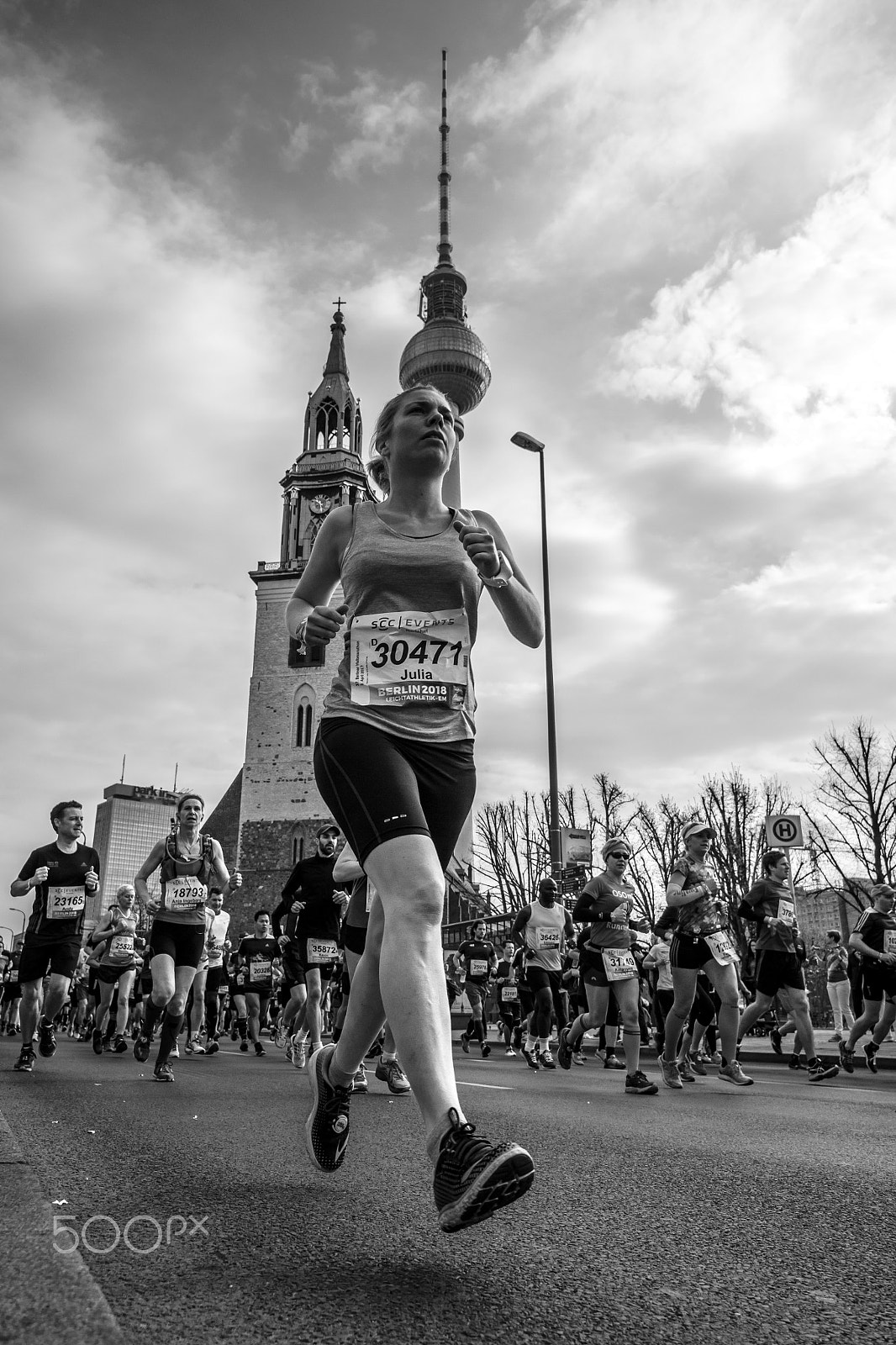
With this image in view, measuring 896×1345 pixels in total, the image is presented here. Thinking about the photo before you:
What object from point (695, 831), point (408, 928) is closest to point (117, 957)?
point (695, 831)

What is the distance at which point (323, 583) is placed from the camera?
3408mm

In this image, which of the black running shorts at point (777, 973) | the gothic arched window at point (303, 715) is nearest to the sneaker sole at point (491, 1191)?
the black running shorts at point (777, 973)

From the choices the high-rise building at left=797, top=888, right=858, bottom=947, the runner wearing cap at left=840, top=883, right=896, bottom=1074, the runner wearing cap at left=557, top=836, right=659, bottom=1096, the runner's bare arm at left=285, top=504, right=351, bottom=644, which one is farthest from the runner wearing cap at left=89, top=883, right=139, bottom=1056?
the high-rise building at left=797, top=888, right=858, bottom=947

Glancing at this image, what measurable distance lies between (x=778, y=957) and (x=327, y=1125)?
26.9 feet

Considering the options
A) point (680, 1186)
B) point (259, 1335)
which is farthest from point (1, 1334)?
point (680, 1186)

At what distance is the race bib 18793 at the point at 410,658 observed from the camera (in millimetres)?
2912

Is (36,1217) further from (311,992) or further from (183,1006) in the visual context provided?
(311,992)

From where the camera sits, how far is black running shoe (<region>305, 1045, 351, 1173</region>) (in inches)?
106

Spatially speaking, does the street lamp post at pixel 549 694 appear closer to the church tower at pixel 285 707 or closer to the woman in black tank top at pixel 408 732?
the woman in black tank top at pixel 408 732

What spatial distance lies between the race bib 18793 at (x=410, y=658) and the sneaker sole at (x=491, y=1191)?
1.27m

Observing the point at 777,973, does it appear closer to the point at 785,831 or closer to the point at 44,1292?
the point at 785,831

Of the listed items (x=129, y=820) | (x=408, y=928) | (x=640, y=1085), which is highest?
(x=129, y=820)

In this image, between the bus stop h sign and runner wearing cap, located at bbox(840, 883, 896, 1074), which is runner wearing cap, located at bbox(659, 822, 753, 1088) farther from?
the bus stop h sign

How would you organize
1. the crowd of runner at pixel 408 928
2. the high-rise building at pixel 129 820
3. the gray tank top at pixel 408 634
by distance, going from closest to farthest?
the crowd of runner at pixel 408 928 → the gray tank top at pixel 408 634 → the high-rise building at pixel 129 820
